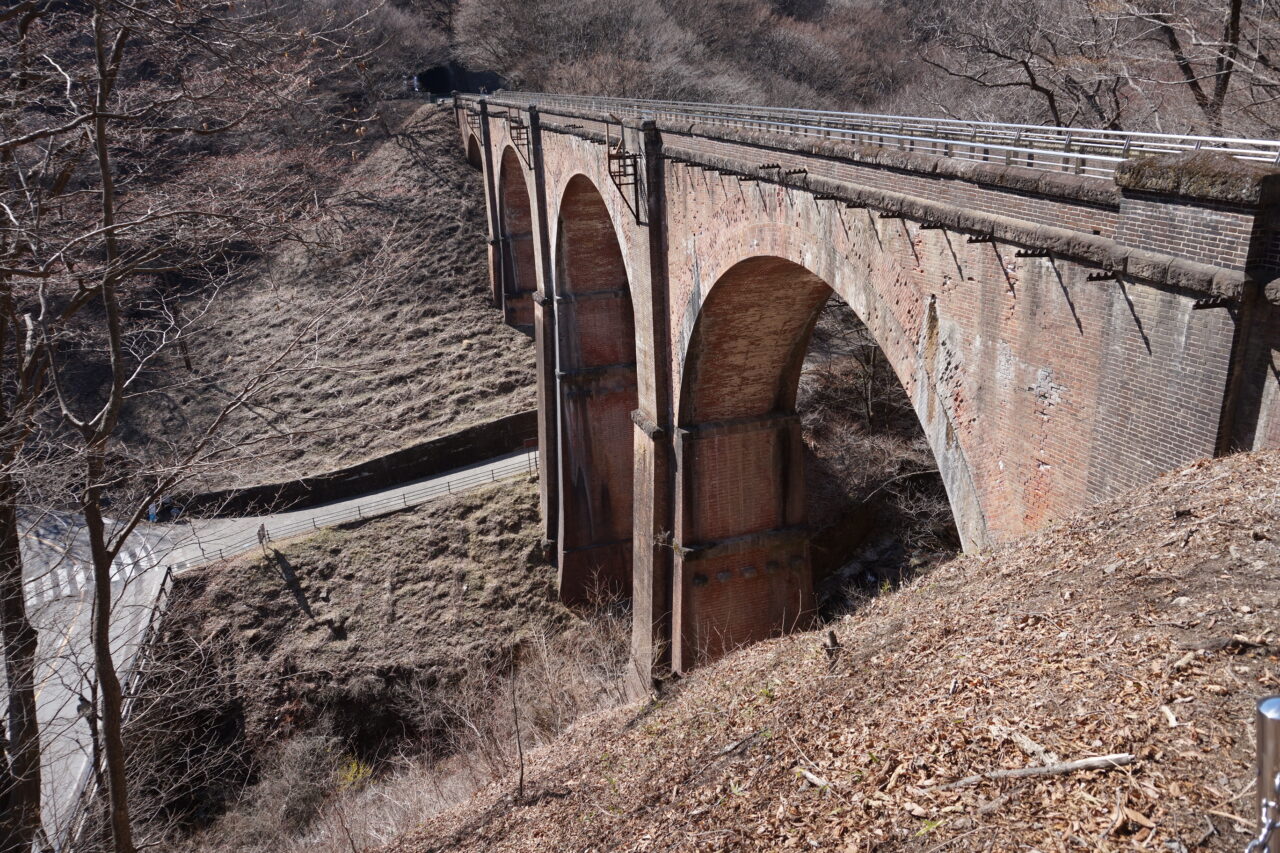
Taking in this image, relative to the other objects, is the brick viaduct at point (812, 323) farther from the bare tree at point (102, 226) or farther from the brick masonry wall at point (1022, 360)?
the bare tree at point (102, 226)

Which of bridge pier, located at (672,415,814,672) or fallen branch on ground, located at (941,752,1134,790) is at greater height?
fallen branch on ground, located at (941,752,1134,790)

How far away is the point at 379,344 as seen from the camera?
104 ft

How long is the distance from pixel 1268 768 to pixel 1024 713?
2830mm

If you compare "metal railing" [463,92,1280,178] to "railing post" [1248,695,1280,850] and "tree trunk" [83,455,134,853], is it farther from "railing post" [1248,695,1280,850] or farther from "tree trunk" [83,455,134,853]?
"tree trunk" [83,455,134,853]

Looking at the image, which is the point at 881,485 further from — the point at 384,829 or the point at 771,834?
the point at 771,834

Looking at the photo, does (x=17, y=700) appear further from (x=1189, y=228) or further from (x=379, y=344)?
(x=379, y=344)

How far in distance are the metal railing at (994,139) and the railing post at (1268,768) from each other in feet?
15.3

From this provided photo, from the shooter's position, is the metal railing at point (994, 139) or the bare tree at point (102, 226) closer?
the bare tree at point (102, 226)

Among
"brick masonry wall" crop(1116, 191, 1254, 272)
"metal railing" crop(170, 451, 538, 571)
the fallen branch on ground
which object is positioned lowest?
→ "metal railing" crop(170, 451, 538, 571)

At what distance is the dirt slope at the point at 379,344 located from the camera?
28.3m

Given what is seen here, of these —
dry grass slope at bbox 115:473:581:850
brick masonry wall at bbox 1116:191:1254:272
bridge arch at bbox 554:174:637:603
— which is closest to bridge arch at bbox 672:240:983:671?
dry grass slope at bbox 115:473:581:850

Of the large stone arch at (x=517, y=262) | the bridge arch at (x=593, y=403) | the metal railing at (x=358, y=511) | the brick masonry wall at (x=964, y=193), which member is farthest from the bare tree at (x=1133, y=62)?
the large stone arch at (x=517, y=262)

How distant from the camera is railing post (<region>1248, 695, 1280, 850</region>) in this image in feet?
6.82

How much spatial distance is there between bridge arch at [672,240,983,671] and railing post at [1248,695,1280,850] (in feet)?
35.3
